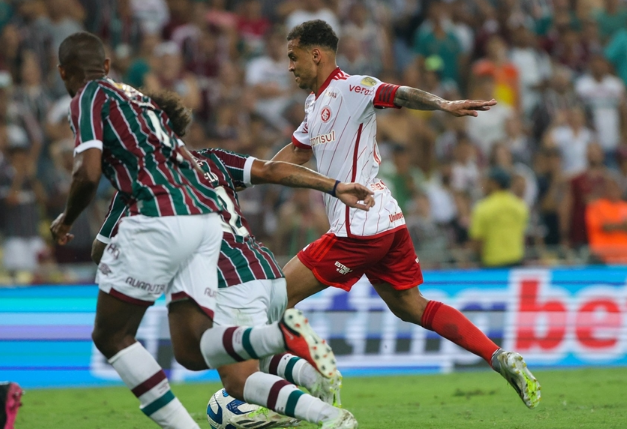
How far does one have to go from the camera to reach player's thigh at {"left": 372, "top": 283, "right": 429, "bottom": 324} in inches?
292

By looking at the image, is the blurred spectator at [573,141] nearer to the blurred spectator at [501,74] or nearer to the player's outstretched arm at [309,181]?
the blurred spectator at [501,74]

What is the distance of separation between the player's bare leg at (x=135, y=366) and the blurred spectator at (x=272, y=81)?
911 centimetres

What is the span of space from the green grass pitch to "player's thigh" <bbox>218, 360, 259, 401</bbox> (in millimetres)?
1615

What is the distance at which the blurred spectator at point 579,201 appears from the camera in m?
Result: 13.8

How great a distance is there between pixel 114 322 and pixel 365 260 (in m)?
2.27

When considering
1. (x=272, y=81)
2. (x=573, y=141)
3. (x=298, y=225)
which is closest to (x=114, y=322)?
(x=298, y=225)

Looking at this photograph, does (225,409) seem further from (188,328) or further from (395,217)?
(395,217)

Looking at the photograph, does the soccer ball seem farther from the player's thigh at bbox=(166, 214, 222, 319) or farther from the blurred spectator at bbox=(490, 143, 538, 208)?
the blurred spectator at bbox=(490, 143, 538, 208)

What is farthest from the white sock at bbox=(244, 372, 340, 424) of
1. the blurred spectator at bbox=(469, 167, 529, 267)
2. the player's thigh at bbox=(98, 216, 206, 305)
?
the blurred spectator at bbox=(469, 167, 529, 267)

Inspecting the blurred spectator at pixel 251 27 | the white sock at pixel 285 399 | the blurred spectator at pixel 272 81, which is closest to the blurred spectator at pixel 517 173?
the blurred spectator at pixel 272 81

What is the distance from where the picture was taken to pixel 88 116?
553cm

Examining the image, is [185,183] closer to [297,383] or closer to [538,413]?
[297,383]

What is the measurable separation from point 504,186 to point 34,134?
6.35 meters

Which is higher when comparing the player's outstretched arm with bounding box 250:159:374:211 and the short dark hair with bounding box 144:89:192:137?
the short dark hair with bounding box 144:89:192:137
